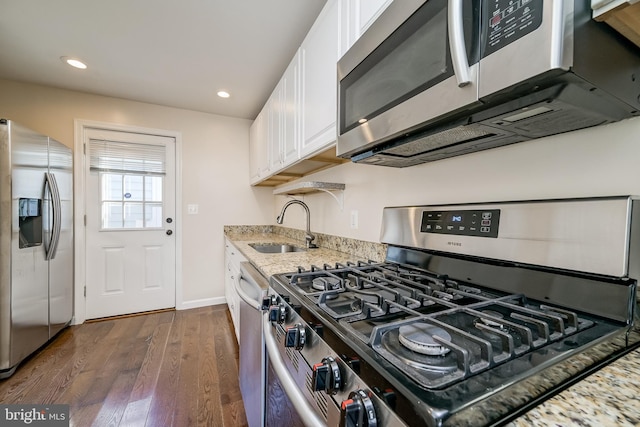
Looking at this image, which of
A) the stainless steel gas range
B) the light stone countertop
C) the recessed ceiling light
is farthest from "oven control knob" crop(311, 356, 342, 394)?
the recessed ceiling light

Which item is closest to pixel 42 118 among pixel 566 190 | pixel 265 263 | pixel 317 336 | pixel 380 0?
pixel 265 263

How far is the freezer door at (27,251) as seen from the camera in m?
1.75

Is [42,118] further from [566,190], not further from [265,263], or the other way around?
[566,190]

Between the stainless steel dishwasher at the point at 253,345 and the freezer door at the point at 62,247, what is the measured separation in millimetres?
1956

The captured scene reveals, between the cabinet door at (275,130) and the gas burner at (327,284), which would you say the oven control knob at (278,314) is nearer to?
the gas burner at (327,284)

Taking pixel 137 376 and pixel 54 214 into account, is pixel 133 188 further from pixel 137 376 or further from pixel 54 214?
pixel 137 376

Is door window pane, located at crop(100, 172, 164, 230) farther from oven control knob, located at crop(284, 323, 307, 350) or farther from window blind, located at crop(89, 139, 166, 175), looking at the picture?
oven control knob, located at crop(284, 323, 307, 350)

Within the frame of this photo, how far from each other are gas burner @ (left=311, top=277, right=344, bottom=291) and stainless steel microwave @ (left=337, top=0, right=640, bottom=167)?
0.48m

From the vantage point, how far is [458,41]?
1.71ft

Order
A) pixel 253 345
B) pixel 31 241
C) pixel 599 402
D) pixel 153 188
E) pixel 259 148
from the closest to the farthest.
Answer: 1. pixel 599 402
2. pixel 253 345
3. pixel 31 241
4. pixel 259 148
5. pixel 153 188

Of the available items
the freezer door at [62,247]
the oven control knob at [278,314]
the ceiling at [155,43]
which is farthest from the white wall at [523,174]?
the freezer door at [62,247]

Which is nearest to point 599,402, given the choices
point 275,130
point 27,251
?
point 275,130

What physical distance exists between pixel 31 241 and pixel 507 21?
2959 millimetres

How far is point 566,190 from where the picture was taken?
0.71 metres
